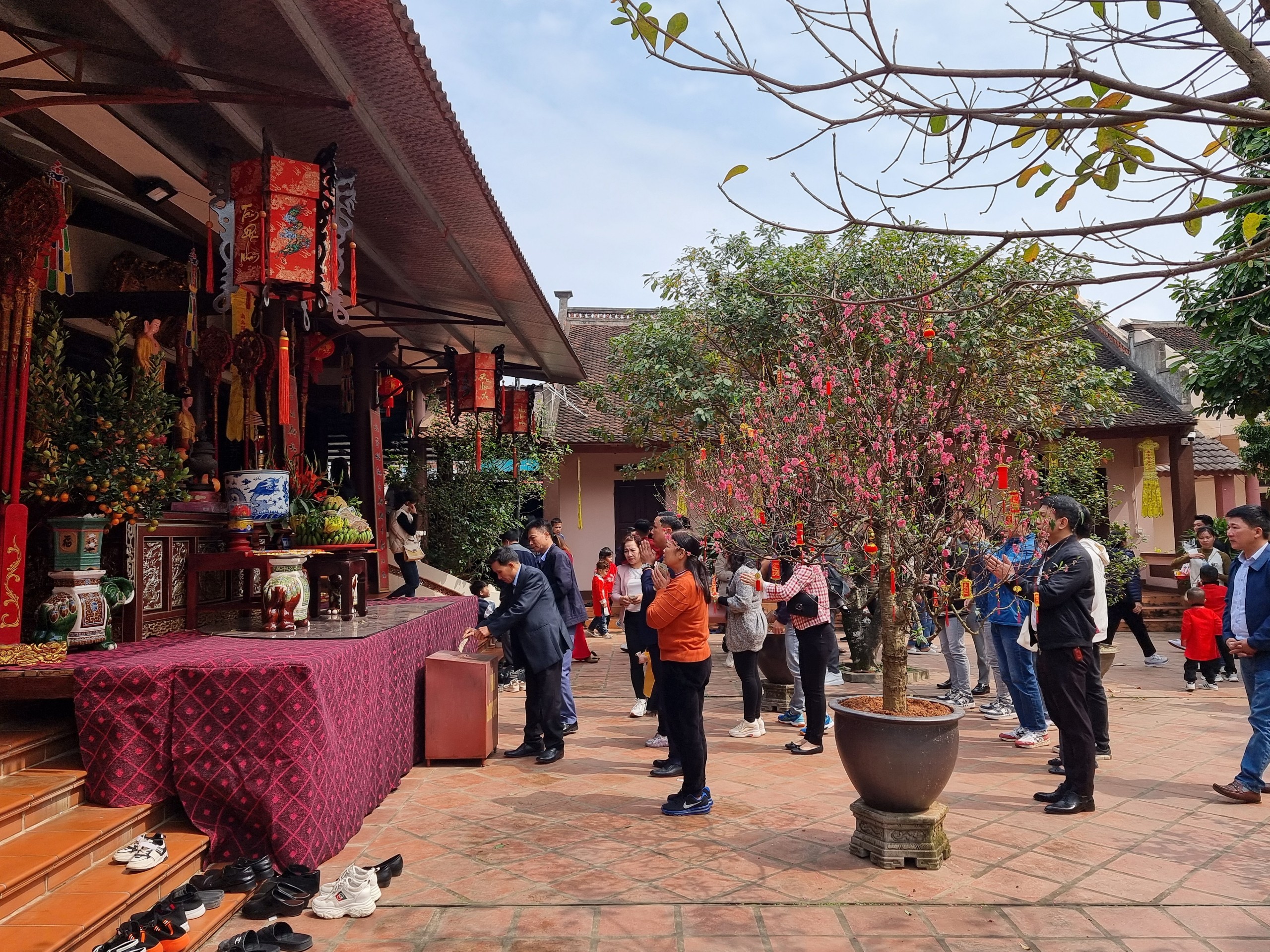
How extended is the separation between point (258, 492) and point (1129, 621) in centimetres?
915

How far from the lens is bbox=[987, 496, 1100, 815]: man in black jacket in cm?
471

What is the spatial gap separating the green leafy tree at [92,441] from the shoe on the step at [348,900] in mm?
2172

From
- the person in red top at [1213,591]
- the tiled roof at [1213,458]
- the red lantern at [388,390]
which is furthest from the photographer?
the tiled roof at [1213,458]

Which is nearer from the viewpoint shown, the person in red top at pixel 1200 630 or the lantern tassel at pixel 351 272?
the lantern tassel at pixel 351 272

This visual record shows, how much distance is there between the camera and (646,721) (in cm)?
741

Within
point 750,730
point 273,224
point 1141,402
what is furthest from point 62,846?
point 1141,402

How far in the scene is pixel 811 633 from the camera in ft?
20.2

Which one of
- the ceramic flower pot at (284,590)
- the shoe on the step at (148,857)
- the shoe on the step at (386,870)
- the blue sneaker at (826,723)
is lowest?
the blue sneaker at (826,723)

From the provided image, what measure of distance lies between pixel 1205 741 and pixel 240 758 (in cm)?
665

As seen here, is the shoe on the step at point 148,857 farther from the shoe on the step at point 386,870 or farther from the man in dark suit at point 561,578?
the man in dark suit at point 561,578

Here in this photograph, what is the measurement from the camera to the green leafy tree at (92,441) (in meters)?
4.20

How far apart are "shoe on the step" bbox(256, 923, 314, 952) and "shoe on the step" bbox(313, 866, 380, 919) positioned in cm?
26

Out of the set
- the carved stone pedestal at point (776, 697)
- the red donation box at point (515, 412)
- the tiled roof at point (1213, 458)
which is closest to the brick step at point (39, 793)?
the carved stone pedestal at point (776, 697)

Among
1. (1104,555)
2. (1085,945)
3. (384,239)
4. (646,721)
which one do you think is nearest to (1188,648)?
(1104,555)
